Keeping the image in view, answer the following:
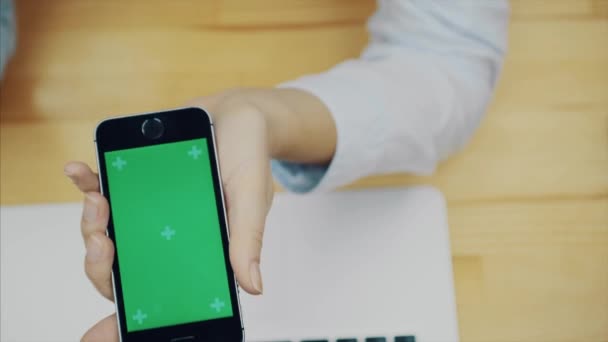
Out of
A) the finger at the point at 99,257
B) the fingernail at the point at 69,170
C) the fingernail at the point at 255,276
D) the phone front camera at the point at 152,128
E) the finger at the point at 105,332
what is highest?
the phone front camera at the point at 152,128

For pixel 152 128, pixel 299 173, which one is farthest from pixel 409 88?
pixel 152 128

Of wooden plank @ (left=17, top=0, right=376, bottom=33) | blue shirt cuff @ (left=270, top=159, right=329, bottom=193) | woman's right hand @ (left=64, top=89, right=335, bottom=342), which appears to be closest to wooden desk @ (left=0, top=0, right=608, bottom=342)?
wooden plank @ (left=17, top=0, right=376, bottom=33)

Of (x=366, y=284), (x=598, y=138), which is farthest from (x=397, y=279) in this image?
(x=598, y=138)

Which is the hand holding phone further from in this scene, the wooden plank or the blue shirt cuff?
the wooden plank

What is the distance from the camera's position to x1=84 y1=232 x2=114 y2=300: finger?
36cm

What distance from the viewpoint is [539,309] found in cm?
54

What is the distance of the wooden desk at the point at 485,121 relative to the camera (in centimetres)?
55

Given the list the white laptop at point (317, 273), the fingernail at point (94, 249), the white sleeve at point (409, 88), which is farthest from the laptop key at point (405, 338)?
the fingernail at point (94, 249)

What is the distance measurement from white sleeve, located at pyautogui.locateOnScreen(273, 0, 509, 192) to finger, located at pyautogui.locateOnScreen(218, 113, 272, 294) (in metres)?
0.11

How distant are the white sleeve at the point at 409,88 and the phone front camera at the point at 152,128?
134 mm

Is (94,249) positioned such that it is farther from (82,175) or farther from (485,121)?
(485,121)

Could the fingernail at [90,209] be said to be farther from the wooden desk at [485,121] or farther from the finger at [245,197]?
the wooden desk at [485,121]

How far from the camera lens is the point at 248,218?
1.16ft

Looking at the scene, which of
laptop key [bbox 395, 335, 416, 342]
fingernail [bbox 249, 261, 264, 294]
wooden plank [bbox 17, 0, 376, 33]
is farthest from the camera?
wooden plank [bbox 17, 0, 376, 33]
